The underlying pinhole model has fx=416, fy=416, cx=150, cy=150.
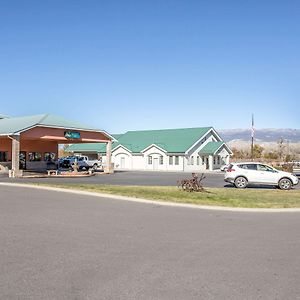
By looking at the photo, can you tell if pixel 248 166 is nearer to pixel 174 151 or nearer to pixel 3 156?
pixel 3 156

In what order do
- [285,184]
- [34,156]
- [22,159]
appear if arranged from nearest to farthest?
[285,184]
[22,159]
[34,156]

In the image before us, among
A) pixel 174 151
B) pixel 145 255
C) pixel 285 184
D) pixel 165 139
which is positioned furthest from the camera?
pixel 165 139

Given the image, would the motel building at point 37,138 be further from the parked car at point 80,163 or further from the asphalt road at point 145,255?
the asphalt road at point 145,255

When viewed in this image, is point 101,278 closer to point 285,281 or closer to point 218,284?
point 218,284

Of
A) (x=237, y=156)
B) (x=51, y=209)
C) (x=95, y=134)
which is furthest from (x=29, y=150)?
(x=237, y=156)

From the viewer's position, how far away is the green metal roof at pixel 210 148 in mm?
59247

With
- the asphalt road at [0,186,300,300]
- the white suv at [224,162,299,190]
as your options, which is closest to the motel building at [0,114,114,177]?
the white suv at [224,162,299,190]

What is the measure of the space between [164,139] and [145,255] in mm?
56098

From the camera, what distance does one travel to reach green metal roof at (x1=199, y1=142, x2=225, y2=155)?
59.2 meters

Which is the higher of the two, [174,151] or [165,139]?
[165,139]

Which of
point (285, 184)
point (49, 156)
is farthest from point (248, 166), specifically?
point (49, 156)

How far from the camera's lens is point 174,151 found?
58094mm

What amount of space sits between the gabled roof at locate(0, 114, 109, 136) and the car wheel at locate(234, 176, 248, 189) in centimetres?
1885

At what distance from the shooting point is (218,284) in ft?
19.1
